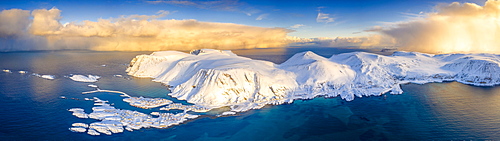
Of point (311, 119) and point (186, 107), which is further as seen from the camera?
point (186, 107)

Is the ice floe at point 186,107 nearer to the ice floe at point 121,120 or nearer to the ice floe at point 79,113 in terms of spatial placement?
the ice floe at point 121,120

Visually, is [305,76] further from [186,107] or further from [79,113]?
[79,113]

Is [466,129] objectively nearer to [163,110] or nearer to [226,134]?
[226,134]

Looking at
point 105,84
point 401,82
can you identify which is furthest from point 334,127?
point 105,84

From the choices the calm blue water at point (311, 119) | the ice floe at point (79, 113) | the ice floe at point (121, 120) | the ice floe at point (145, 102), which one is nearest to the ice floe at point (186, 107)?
the ice floe at point (145, 102)

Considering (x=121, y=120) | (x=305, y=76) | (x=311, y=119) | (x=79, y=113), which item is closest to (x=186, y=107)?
(x=121, y=120)

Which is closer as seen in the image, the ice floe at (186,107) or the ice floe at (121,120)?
the ice floe at (121,120)

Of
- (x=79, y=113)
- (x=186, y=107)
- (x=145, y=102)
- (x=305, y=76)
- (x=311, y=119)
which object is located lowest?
(x=311, y=119)

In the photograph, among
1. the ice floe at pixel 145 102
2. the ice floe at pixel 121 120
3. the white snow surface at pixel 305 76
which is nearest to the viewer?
the ice floe at pixel 121 120

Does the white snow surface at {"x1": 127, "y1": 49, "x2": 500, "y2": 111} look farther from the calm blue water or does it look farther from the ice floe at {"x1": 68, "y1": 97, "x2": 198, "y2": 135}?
the ice floe at {"x1": 68, "y1": 97, "x2": 198, "y2": 135}

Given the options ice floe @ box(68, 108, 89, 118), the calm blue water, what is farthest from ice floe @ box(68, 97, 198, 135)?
the calm blue water
